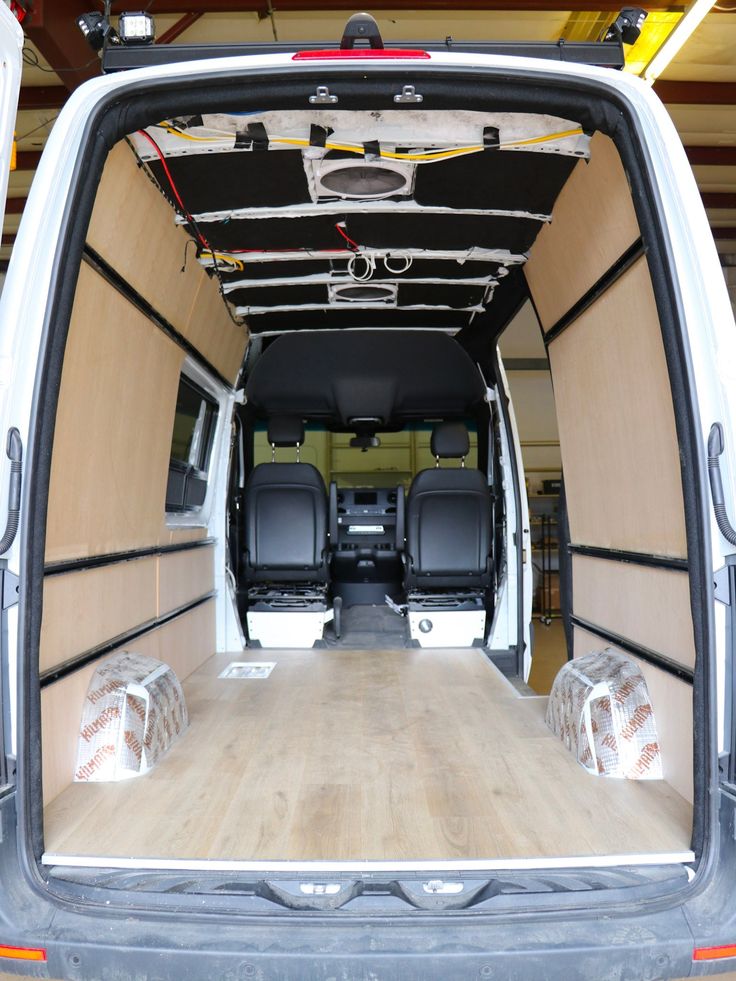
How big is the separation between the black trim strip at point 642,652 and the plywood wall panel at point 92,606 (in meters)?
1.78

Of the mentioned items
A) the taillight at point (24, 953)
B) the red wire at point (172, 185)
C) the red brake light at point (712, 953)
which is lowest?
the red brake light at point (712, 953)

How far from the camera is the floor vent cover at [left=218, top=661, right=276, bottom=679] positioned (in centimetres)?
396

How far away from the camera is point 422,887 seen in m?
1.75

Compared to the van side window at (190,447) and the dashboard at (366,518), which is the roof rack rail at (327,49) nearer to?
the van side window at (190,447)

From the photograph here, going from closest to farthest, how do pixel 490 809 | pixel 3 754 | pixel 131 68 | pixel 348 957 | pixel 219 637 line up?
pixel 348 957, pixel 3 754, pixel 131 68, pixel 490 809, pixel 219 637

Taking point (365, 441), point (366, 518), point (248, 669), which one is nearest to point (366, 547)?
point (366, 518)

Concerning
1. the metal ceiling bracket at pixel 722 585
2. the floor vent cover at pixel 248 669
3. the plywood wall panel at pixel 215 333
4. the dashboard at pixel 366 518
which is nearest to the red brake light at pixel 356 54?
the metal ceiling bracket at pixel 722 585

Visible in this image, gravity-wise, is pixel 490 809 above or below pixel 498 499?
below

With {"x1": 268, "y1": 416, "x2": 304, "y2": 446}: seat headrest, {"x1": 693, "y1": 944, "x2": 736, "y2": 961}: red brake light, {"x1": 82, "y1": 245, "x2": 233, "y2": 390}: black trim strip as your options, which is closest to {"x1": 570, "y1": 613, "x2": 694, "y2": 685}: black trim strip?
{"x1": 693, "y1": 944, "x2": 736, "y2": 961}: red brake light

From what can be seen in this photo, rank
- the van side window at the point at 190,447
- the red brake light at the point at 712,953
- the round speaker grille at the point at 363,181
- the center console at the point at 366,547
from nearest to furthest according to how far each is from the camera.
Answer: the red brake light at the point at 712,953 < the round speaker grille at the point at 363,181 < the van side window at the point at 190,447 < the center console at the point at 366,547

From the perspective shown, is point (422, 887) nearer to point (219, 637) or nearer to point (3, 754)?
point (3, 754)

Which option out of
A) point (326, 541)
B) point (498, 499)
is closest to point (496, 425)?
point (498, 499)

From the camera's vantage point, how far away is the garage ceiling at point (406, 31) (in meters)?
6.02

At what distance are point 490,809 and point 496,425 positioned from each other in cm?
308
